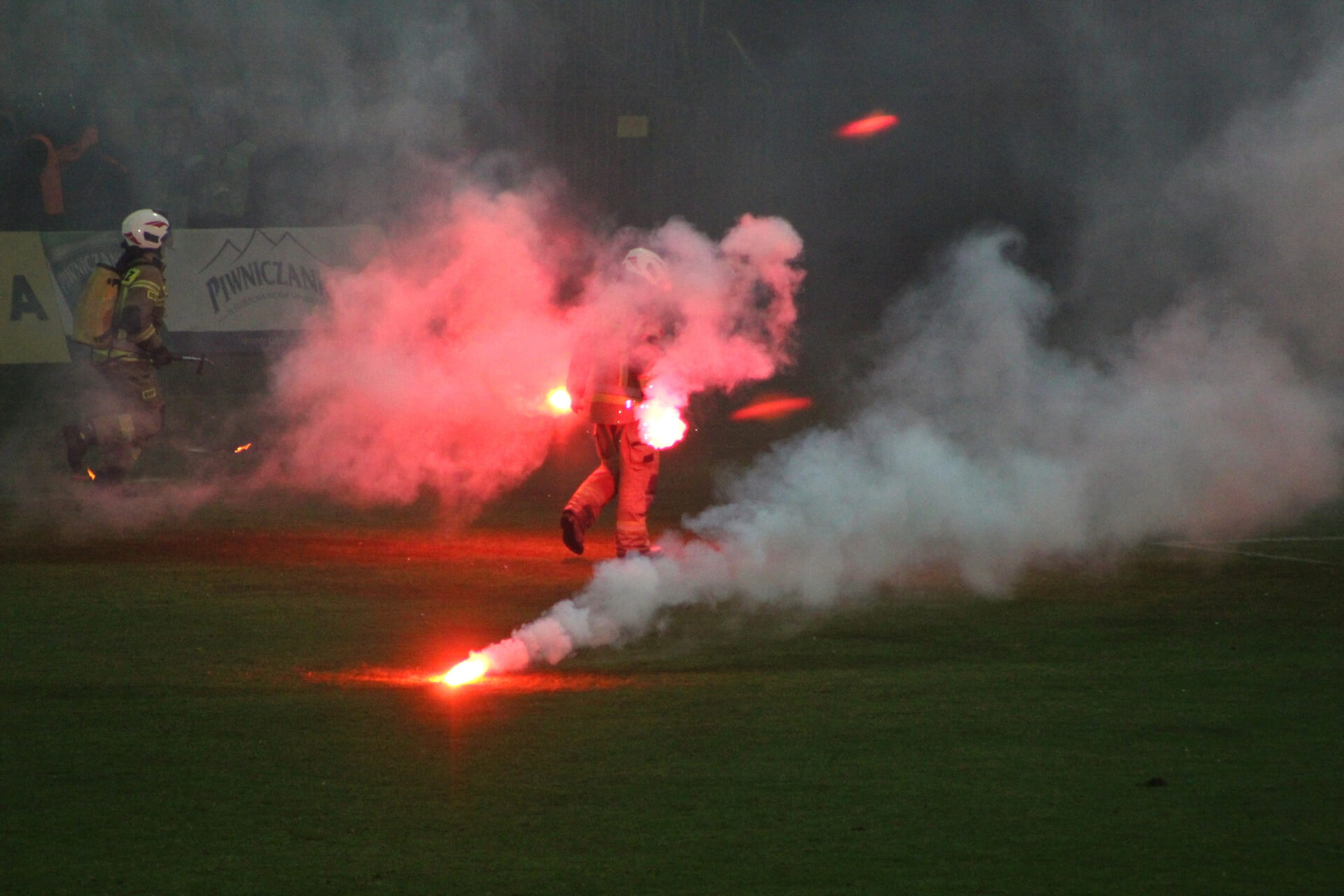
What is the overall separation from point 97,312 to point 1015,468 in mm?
7933

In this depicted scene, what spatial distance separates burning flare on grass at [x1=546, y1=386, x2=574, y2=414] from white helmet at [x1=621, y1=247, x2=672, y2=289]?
2127 mm

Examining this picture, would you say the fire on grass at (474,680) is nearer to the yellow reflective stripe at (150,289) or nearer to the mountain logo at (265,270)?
the yellow reflective stripe at (150,289)

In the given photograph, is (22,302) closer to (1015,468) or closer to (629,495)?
(629,495)

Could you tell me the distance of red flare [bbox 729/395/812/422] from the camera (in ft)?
68.1

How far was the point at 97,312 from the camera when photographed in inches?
517

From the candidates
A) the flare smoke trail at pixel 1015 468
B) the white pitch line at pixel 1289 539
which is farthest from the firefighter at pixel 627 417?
the white pitch line at pixel 1289 539

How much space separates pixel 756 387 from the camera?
76.4ft

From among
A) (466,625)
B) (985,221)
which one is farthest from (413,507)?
(985,221)

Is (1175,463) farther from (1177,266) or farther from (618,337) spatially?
(618,337)

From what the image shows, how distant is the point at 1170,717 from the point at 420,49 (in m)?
11.8

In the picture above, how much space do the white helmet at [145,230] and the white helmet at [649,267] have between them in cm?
478

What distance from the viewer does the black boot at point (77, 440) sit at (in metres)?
13.1

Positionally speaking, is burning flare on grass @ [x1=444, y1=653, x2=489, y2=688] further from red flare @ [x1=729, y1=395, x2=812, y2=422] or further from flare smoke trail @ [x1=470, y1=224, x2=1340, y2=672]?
red flare @ [x1=729, y1=395, x2=812, y2=422]

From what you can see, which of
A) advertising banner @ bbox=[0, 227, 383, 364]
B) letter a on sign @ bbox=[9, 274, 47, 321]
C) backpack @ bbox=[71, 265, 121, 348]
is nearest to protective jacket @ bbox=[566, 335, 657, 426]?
backpack @ bbox=[71, 265, 121, 348]
